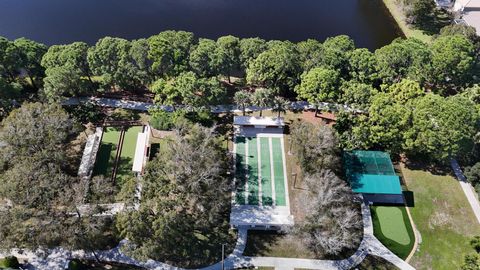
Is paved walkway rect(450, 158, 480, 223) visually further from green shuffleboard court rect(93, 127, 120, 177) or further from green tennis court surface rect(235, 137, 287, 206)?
green shuffleboard court rect(93, 127, 120, 177)

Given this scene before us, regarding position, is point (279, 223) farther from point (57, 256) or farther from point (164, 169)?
point (57, 256)

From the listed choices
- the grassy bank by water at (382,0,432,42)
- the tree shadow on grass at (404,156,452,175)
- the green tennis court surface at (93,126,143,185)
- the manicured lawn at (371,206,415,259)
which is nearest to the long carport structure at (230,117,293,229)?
the manicured lawn at (371,206,415,259)

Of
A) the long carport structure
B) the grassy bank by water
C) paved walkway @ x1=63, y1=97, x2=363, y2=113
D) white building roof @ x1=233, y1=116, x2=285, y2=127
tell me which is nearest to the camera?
the long carport structure

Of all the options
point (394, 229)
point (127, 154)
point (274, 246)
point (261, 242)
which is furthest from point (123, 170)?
point (394, 229)

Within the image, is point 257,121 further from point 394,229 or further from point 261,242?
point 394,229

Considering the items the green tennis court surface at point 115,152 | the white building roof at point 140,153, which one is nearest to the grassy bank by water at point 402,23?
the white building roof at point 140,153

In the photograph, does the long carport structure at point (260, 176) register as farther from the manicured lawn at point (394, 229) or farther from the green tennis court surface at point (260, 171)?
the manicured lawn at point (394, 229)
